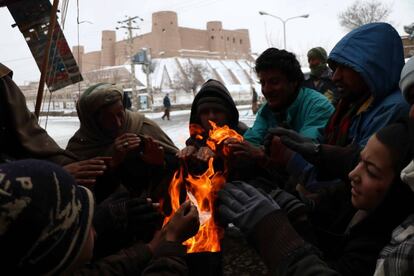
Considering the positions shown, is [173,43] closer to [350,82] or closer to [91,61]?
[91,61]

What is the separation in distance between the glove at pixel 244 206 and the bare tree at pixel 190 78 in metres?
56.7

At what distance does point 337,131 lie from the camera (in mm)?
2547

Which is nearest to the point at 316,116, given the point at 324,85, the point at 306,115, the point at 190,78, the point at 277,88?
the point at 306,115

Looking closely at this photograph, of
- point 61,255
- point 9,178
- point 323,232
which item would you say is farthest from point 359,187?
point 9,178

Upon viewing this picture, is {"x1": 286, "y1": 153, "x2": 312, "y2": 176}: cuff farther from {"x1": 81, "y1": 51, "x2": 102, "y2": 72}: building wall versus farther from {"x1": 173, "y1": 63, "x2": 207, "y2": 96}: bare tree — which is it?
{"x1": 81, "y1": 51, "x2": 102, "y2": 72}: building wall

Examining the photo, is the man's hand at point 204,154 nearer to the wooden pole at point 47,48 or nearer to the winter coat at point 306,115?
the winter coat at point 306,115

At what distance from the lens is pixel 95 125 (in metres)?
3.26

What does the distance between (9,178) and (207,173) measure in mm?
1671

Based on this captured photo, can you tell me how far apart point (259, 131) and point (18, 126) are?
1.98m

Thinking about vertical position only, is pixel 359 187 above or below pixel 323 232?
above

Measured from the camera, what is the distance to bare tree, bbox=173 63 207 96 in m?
61.0

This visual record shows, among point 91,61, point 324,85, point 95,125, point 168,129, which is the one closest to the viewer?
point 95,125

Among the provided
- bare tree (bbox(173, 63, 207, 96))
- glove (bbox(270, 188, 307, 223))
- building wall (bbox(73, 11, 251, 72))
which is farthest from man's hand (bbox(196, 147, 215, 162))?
building wall (bbox(73, 11, 251, 72))

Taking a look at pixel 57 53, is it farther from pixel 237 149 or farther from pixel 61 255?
pixel 61 255
